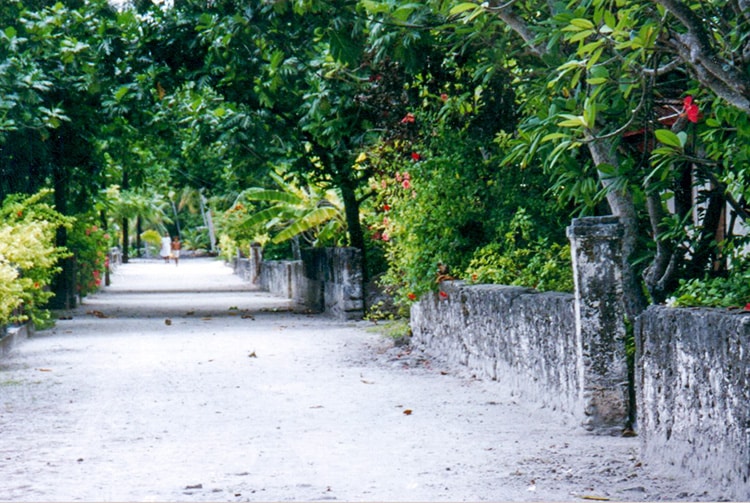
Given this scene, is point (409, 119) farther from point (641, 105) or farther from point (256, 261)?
point (256, 261)

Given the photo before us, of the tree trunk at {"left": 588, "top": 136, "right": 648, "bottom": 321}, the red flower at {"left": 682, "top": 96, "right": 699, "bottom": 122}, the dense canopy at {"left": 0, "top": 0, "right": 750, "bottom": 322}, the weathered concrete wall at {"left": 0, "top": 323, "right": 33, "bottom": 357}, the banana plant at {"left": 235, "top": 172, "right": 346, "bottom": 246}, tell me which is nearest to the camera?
the red flower at {"left": 682, "top": 96, "right": 699, "bottom": 122}

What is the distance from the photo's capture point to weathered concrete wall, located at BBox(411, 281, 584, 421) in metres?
8.46

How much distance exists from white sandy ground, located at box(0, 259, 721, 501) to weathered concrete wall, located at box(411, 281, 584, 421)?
197 millimetres

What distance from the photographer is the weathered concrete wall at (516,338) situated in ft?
27.8

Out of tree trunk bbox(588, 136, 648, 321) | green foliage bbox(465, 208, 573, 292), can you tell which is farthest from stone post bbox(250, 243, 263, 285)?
tree trunk bbox(588, 136, 648, 321)

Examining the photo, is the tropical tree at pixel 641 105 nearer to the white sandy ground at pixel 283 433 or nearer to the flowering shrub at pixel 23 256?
the white sandy ground at pixel 283 433

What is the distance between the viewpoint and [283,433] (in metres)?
8.06

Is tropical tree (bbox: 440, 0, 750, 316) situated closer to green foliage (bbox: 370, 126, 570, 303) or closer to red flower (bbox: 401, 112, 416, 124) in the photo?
green foliage (bbox: 370, 126, 570, 303)

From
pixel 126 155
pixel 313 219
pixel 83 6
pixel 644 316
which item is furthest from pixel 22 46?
pixel 644 316

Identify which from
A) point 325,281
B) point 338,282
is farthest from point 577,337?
point 325,281

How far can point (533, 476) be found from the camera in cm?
655

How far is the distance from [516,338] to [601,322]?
1.80 m

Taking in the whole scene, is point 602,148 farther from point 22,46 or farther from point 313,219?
point 313,219

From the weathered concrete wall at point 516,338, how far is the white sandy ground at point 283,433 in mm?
197
